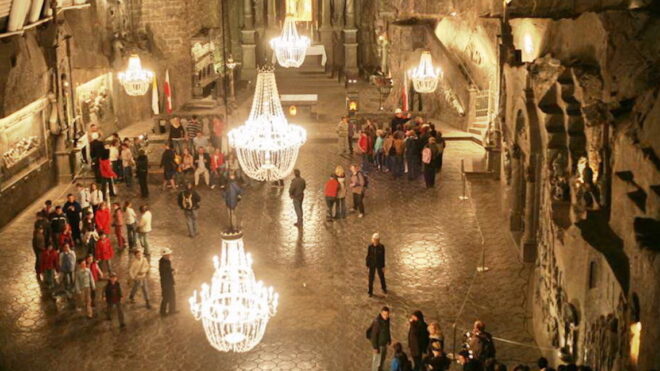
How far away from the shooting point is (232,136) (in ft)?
59.3

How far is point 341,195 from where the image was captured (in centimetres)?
1997

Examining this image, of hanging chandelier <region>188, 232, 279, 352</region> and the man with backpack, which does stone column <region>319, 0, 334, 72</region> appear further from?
hanging chandelier <region>188, 232, 279, 352</region>

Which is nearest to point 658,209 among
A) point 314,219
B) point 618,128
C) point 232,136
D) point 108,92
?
point 618,128

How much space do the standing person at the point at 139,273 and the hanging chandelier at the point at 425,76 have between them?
12.7 meters

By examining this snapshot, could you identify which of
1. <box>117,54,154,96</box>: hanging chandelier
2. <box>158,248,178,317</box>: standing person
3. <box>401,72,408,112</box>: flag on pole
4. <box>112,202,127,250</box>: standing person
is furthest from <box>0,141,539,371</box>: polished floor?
<box>401,72,408,112</box>: flag on pole

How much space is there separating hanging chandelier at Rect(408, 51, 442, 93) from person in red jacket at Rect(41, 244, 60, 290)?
42.2ft

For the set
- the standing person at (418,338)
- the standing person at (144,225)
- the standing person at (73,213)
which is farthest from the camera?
the standing person at (73,213)

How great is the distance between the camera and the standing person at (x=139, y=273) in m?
15.8

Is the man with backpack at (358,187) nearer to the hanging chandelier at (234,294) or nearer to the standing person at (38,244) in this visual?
the standing person at (38,244)

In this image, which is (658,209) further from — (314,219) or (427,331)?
(314,219)

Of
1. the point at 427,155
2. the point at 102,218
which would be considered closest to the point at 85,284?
the point at 102,218

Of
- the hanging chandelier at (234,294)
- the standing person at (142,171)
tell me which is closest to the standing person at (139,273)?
the hanging chandelier at (234,294)

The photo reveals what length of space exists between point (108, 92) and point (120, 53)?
1149mm

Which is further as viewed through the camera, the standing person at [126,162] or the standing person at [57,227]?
the standing person at [126,162]
